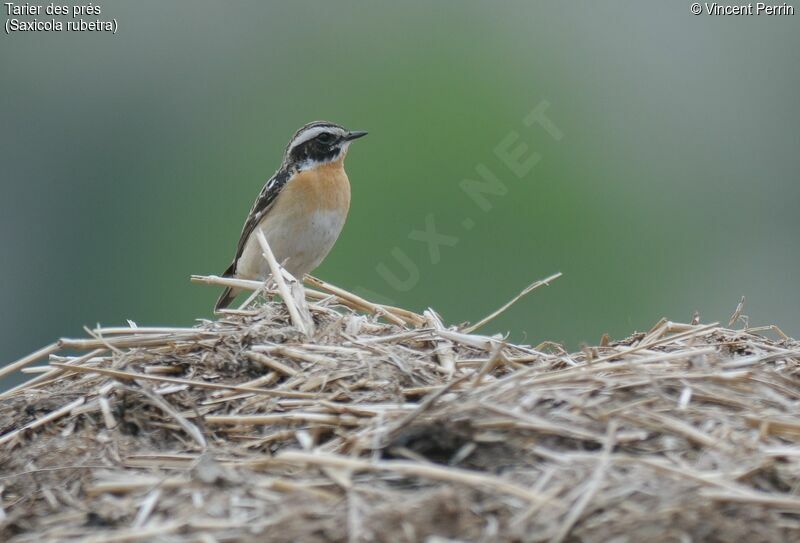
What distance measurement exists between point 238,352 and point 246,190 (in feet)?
106

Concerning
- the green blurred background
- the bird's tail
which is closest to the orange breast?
the bird's tail

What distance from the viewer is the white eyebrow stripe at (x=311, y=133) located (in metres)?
11.0

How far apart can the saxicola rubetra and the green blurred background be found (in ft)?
37.1

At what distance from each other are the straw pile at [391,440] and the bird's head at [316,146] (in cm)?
548

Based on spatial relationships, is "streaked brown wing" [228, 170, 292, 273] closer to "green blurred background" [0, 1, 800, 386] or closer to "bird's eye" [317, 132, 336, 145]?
"bird's eye" [317, 132, 336, 145]

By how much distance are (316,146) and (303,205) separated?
592mm

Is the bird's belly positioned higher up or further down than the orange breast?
further down

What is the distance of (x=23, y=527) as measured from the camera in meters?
4.23

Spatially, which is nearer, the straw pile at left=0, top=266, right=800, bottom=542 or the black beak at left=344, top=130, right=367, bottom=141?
the straw pile at left=0, top=266, right=800, bottom=542

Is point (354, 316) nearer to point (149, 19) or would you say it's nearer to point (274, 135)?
point (274, 135)

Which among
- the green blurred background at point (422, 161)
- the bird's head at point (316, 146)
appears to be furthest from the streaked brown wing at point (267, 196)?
the green blurred background at point (422, 161)

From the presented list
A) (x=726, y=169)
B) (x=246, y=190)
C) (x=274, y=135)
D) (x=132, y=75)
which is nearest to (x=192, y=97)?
(x=132, y=75)

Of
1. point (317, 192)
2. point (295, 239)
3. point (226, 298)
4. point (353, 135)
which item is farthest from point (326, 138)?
point (226, 298)

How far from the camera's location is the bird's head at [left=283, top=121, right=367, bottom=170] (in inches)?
431
